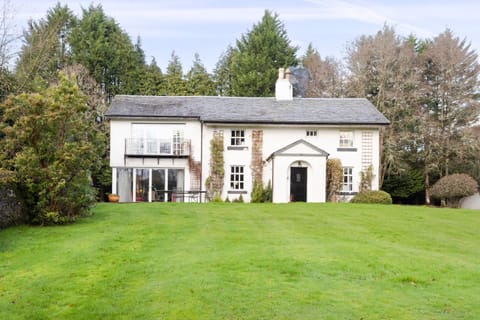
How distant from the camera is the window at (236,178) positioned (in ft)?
91.0

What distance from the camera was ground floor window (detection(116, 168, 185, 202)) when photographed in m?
27.9

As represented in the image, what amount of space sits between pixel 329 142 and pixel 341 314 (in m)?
22.1

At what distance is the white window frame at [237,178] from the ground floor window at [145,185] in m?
2.88

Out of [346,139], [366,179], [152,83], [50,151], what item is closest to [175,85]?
[152,83]

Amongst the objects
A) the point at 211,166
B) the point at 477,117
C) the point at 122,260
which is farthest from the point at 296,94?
the point at 122,260

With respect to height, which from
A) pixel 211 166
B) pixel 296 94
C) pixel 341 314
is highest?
pixel 296 94

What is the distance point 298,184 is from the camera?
26594 millimetres

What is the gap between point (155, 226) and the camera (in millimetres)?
14445

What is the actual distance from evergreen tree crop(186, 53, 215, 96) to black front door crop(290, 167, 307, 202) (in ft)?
62.7

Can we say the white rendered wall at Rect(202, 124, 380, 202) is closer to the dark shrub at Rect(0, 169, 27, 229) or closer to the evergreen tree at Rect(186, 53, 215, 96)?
the dark shrub at Rect(0, 169, 27, 229)

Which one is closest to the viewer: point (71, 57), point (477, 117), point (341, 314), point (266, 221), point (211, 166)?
point (341, 314)

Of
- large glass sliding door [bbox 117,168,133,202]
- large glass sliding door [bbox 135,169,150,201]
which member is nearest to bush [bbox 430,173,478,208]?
large glass sliding door [bbox 135,169,150,201]

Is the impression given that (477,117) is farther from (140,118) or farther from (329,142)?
(140,118)

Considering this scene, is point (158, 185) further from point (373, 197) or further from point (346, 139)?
point (373, 197)
